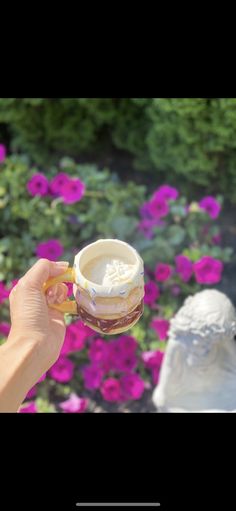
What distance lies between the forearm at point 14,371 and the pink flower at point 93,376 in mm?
1133

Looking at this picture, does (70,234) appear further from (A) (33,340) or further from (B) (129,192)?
(A) (33,340)

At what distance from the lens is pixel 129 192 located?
359 centimetres

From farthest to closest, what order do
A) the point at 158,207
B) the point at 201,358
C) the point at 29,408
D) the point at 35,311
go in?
the point at 158,207
the point at 29,408
the point at 201,358
the point at 35,311

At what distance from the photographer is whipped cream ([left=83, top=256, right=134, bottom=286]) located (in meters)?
1.87

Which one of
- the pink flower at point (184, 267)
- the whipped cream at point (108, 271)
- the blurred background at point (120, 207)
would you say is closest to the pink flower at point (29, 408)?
the blurred background at point (120, 207)

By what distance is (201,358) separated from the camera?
2.43 m

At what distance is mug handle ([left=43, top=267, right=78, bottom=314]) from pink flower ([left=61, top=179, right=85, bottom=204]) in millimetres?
1425

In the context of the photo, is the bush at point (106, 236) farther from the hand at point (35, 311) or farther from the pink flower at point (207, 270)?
the hand at point (35, 311)

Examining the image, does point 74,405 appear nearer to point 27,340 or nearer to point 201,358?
point 201,358

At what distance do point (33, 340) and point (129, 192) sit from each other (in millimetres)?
1757

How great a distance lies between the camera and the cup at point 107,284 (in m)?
1.85

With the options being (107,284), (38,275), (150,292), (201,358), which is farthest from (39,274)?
(150,292)

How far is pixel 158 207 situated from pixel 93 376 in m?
0.91

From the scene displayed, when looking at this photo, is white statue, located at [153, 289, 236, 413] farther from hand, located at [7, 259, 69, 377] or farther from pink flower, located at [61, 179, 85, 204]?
pink flower, located at [61, 179, 85, 204]
